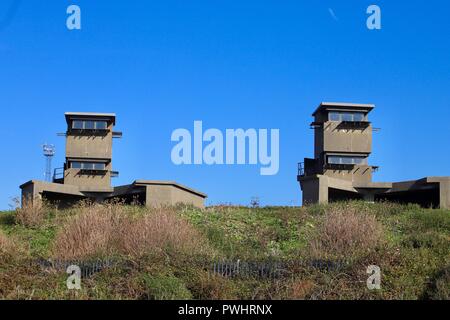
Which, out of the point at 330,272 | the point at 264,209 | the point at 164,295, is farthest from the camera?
the point at 264,209

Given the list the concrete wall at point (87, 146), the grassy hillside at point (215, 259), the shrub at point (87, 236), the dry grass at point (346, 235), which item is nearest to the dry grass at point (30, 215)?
the grassy hillside at point (215, 259)

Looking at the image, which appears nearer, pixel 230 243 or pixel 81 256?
pixel 81 256

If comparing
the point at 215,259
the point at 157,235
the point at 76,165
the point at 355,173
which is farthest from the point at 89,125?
the point at 215,259

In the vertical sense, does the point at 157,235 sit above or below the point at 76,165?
below

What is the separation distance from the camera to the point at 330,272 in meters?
14.9

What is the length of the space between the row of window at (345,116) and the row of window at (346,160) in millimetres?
3179

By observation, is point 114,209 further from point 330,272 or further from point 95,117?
point 95,117

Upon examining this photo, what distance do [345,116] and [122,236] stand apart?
124 ft

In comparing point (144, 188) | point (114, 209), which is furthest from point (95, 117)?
point (114, 209)

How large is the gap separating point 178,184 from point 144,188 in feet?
7.40

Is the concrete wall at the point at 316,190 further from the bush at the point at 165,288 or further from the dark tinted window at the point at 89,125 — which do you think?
the bush at the point at 165,288

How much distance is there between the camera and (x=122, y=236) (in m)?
19.2

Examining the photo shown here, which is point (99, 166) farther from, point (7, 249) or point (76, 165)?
point (7, 249)
